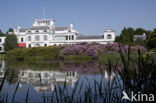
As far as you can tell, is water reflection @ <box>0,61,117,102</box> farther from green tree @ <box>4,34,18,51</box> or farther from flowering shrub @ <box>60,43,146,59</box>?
green tree @ <box>4,34,18,51</box>

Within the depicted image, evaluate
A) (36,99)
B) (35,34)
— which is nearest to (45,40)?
(35,34)

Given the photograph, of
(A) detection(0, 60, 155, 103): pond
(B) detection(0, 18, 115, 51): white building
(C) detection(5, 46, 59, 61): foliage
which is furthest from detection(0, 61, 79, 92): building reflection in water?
(B) detection(0, 18, 115, 51): white building

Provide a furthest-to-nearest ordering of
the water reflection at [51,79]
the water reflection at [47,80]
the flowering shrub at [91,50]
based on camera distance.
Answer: the flowering shrub at [91,50], the water reflection at [47,80], the water reflection at [51,79]

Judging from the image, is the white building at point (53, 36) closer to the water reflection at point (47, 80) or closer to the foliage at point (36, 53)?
the foliage at point (36, 53)

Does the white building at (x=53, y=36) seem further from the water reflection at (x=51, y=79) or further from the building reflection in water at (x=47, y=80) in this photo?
the building reflection in water at (x=47, y=80)

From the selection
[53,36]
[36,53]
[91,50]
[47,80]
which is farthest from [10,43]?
[47,80]

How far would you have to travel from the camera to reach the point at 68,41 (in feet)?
145

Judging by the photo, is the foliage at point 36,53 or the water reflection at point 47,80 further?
the foliage at point 36,53

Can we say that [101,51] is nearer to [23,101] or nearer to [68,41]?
[68,41]

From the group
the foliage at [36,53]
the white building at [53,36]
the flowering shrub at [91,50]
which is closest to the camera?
the flowering shrub at [91,50]

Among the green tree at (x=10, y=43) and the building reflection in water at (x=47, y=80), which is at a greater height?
the green tree at (x=10, y=43)

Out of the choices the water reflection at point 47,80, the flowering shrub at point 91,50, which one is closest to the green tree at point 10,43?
the flowering shrub at point 91,50

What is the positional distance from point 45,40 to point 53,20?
7232mm

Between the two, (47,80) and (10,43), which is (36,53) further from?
(47,80)
